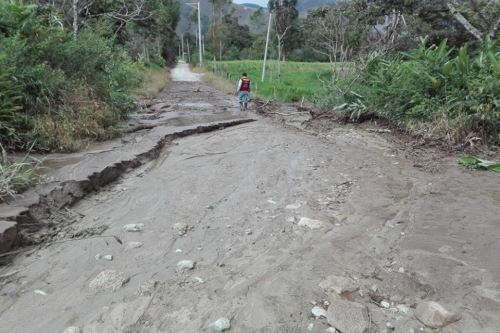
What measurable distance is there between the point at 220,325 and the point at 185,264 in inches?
37.6

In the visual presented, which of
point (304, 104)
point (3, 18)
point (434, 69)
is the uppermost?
point (3, 18)

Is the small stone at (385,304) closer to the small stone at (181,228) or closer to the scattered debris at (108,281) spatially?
the scattered debris at (108,281)

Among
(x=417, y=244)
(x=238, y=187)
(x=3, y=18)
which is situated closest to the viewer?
(x=417, y=244)

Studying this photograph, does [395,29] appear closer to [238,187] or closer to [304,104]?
[304,104]

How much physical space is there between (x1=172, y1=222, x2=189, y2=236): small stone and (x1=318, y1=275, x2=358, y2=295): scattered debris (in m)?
1.70

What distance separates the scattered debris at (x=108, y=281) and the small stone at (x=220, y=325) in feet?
3.22

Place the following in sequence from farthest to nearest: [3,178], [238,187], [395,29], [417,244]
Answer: [395,29] < [238,187] < [3,178] < [417,244]

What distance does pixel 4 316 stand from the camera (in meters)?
3.10

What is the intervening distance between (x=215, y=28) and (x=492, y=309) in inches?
2020

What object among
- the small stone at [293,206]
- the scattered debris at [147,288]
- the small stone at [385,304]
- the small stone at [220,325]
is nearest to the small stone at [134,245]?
the scattered debris at [147,288]

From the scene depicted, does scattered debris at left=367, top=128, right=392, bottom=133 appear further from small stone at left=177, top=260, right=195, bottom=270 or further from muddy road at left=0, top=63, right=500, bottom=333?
small stone at left=177, top=260, right=195, bottom=270

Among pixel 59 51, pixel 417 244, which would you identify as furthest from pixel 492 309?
pixel 59 51

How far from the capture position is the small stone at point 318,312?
2915 millimetres

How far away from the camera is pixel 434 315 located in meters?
2.88
